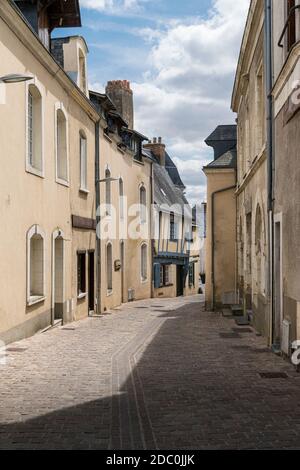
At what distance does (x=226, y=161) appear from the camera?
2273cm

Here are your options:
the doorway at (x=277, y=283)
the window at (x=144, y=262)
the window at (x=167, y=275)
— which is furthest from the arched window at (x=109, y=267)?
the window at (x=167, y=275)

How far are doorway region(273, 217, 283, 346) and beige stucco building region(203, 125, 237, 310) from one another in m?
10.5

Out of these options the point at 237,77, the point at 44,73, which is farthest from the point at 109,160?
the point at 44,73

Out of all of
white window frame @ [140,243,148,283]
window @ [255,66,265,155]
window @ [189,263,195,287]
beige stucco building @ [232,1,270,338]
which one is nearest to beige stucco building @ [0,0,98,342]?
beige stucco building @ [232,1,270,338]

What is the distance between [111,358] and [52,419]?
4.05 m

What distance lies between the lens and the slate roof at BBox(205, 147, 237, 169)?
22297mm

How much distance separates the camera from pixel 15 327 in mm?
11648

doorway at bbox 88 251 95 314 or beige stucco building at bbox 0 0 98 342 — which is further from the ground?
beige stucco building at bbox 0 0 98 342

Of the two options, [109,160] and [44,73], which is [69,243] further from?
[109,160]

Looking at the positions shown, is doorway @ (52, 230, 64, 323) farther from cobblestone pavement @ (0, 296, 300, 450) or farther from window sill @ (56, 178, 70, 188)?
cobblestone pavement @ (0, 296, 300, 450)

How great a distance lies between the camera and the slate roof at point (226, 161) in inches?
878

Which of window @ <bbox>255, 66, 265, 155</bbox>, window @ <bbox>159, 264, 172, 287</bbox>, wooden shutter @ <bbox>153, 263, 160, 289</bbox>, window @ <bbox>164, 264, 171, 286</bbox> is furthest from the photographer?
window @ <bbox>164, 264, 171, 286</bbox>

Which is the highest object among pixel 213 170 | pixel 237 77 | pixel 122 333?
pixel 237 77

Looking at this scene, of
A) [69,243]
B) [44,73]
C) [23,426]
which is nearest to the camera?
[23,426]
